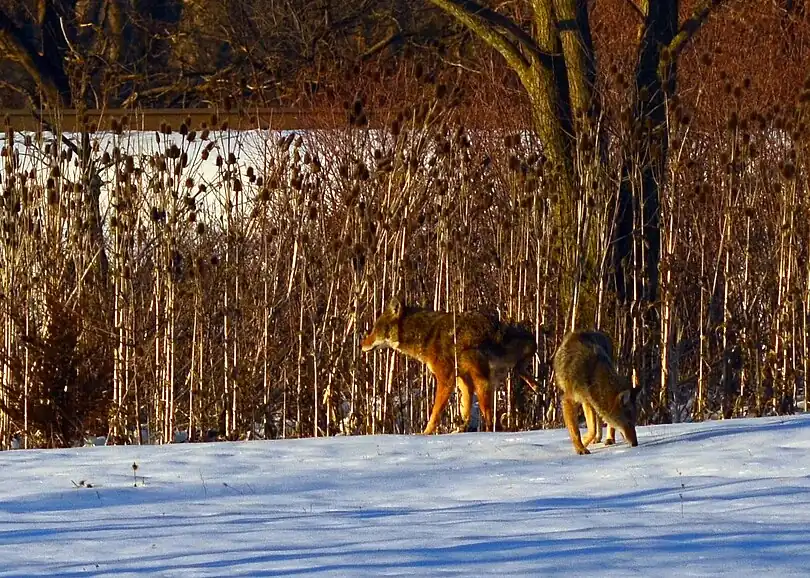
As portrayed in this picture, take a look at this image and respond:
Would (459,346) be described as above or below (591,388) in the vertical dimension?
above

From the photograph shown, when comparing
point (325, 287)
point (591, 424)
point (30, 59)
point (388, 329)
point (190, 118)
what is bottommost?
point (591, 424)

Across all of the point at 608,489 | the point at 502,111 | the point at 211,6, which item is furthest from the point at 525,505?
the point at 211,6

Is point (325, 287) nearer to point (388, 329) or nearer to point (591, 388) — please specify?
point (388, 329)

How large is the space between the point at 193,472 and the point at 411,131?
2.88m

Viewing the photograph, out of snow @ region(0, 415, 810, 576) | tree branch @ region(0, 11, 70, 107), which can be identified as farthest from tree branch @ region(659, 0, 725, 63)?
tree branch @ region(0, 11, 70, 107)

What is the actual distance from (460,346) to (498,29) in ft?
9.87

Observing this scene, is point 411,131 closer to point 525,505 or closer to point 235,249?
point 235,249

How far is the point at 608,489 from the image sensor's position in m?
5.94

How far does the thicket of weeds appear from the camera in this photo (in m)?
8.67

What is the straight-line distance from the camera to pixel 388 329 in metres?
8.31

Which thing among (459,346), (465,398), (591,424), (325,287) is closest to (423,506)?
(591,424)

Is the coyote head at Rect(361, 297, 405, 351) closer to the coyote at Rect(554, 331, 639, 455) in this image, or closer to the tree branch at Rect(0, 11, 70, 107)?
the coyote at Rect(554, 331, 639, 455)

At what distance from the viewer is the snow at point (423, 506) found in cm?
454

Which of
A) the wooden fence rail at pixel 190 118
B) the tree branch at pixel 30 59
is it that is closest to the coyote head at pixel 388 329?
the wooden fence rail at pixel 190 118
